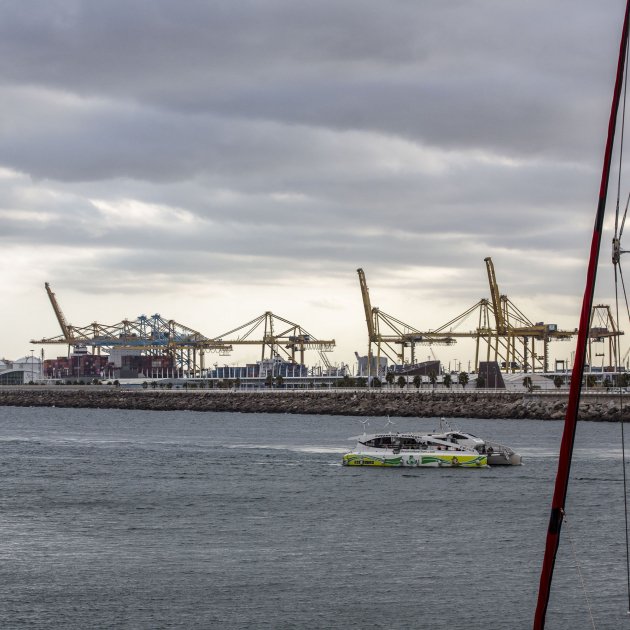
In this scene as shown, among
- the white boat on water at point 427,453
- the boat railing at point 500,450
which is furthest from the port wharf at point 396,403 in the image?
the white boat on water at point 427,453

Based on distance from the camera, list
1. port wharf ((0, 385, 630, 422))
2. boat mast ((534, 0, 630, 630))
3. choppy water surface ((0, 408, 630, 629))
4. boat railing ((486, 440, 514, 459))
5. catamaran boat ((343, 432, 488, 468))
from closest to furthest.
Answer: boat mast ((534, 0, 630, 630))
choppy water surface ((0, 408, 630, 629))
catamaran boat ((343, 432, 488, 468))
boat railing ((486, 440, 514, 459))
port wharf ((0, 385, 630, 422))

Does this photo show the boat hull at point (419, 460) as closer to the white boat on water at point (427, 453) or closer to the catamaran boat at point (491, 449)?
the white boat on water at point (427, 453)

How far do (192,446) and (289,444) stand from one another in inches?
302

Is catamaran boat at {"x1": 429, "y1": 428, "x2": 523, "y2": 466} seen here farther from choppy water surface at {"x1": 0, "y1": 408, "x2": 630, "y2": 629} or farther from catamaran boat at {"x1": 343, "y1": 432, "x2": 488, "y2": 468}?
choppy water surface at {"x1": 0, "y1": 408, "x2": 630, "y2": 629}

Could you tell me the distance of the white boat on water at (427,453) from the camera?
71625 millimetres

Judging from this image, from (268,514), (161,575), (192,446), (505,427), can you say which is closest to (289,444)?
(192,446)

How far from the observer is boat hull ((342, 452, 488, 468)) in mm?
71438

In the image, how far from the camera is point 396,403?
155 metres

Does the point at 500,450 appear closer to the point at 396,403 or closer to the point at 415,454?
the point at 415,454

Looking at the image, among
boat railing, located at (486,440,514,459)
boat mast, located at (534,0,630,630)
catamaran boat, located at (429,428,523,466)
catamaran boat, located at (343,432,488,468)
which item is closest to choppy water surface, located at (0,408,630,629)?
catamaran boat, located at (343,432,488,468)

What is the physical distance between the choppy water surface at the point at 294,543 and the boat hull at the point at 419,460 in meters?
1.11

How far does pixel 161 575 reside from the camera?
1478 inches

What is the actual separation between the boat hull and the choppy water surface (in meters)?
1.11

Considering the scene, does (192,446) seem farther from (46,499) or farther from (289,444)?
(46,499)
